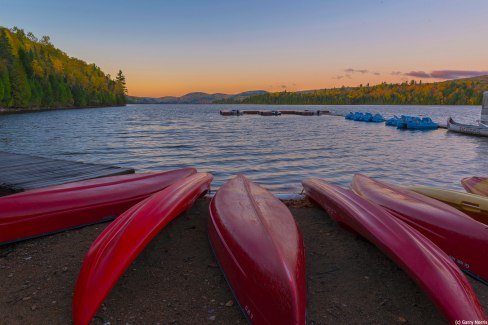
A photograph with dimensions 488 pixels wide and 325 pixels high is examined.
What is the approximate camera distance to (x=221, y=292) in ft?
10.6

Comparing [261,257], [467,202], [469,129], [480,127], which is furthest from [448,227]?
[469,129]

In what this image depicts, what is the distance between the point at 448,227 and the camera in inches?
163

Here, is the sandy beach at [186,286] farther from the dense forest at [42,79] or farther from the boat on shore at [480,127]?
the dense forest at [42,79]

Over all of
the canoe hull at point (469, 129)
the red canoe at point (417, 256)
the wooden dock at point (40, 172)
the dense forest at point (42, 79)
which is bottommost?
the canoe hull at point (469, 129)

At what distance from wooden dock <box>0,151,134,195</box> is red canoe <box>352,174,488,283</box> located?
19.3 ft

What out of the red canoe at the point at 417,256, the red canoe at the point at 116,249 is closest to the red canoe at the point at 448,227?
the red canoe at the point at 417,256

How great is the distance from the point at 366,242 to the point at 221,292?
7.18ft

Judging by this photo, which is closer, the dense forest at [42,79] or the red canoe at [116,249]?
the red canoe at [116,249]

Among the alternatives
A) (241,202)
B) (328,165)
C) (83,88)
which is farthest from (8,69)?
(241,202)

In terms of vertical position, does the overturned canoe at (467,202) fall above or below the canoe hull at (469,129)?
above

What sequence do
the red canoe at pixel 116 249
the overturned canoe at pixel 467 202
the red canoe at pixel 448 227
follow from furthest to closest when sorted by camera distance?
the overturned canoe at pixel 467 202 < the red canoe at pixel 448 227 < the red canoe at pixel 116 249

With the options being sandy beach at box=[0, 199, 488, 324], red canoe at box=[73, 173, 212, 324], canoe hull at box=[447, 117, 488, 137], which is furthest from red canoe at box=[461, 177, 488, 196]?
canoe hull at box=[447, 117, 488, 137]

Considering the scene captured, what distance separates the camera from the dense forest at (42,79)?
77438 millimetres

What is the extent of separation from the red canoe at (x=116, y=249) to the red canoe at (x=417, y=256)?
95.3 inches
